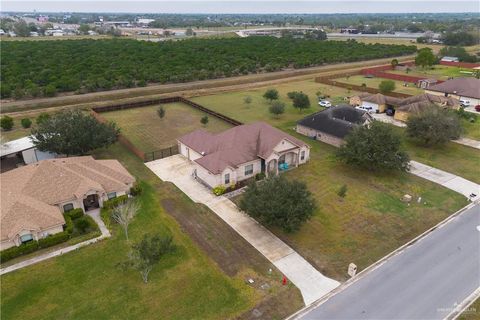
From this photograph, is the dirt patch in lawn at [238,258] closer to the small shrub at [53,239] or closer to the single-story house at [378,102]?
the small shrub at [53,239]

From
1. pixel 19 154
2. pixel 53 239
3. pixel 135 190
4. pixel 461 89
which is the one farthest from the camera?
pixel 461 89

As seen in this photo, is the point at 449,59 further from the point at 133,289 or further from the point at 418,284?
the point at 133,289

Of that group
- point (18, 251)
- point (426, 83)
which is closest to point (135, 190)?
point (18, 251)

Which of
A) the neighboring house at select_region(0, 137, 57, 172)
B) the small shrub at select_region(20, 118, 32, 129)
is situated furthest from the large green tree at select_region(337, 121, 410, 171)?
the small shrub at select_region(20, 118, 32, 129)

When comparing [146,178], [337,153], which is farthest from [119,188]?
[337,153]

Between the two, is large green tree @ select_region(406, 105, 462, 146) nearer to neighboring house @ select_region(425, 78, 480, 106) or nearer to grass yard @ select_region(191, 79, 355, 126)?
grass yard @ select_region(191, 79, 355, 126)

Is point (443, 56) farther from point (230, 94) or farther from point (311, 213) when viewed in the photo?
point (311, 213)
